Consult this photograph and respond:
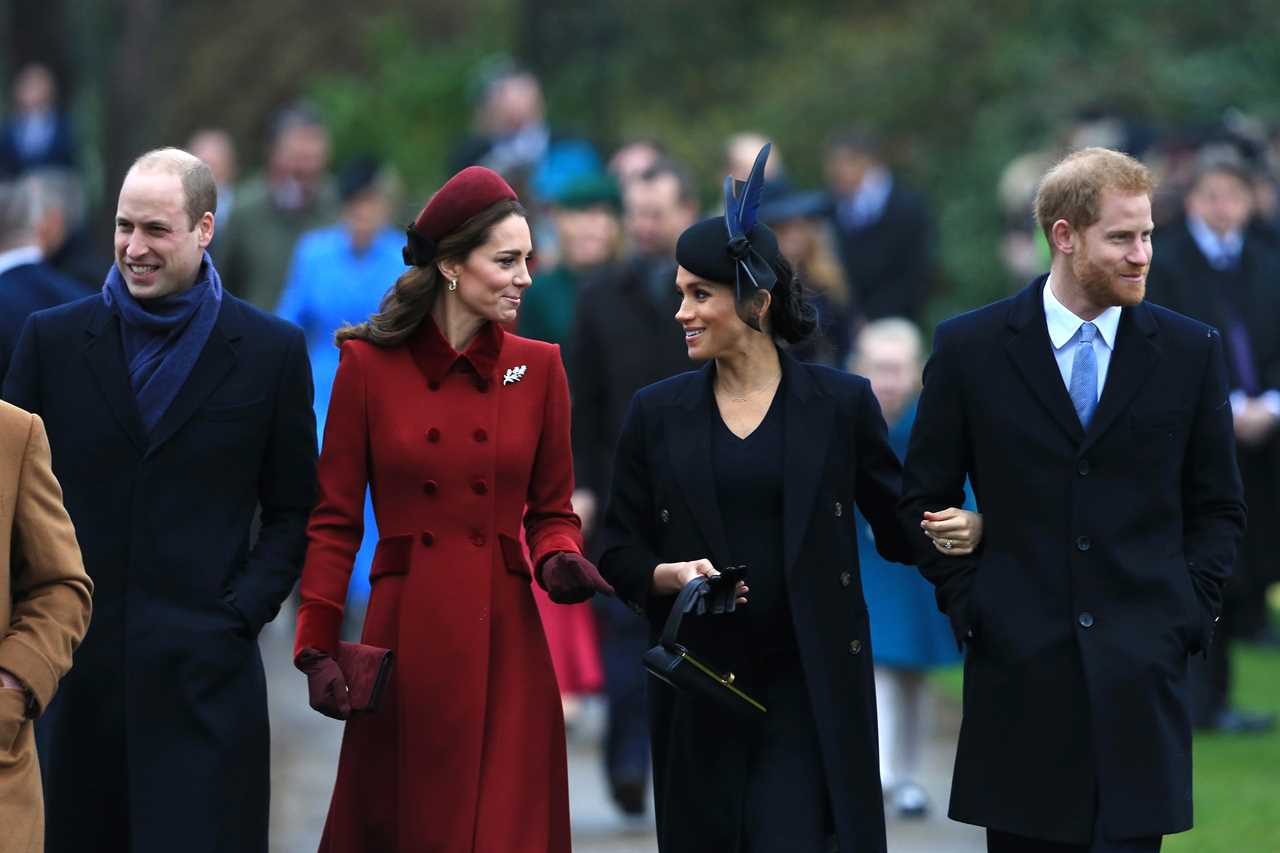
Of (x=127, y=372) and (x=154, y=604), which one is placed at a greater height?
(x=127, y=372)

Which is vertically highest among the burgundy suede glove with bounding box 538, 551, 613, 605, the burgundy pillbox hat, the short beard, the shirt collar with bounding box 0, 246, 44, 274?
the shirt collar with bounding box 0, 246, 44, 274

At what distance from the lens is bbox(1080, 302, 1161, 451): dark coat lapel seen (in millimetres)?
6836

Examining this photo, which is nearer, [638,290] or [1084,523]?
[1084,523]

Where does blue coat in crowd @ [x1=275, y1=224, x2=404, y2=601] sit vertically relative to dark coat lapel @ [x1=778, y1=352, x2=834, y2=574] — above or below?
above

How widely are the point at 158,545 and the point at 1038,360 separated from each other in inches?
92.9

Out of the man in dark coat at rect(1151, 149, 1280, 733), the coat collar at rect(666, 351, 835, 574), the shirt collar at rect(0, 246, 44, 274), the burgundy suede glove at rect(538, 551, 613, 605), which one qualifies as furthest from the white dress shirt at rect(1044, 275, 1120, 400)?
the man in dark coat at rect(1151, 149, 1280, 733)

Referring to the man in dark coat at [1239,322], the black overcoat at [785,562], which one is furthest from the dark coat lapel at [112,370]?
the man in dark coat at [1239,322]

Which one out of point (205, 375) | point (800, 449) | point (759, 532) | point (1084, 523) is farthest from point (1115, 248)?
point (205, 375)

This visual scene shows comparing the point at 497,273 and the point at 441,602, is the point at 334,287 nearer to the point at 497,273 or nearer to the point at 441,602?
the point at 497,273

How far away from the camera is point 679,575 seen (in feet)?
22.4

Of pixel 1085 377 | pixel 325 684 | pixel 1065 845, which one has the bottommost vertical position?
pixel 1065 845

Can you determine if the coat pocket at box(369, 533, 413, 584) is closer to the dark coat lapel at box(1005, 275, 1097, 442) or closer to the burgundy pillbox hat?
the burgundy pillbox hat

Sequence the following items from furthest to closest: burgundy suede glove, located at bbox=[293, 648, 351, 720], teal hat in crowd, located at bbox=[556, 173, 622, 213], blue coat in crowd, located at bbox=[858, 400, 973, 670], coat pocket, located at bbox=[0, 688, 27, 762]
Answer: teal hat in crowd, located at bbox=[556, 173, 622, 213] < blue coat in crowd, located at bbox=[858, 400, 973, 670] < burgundy suede glove, located at bbox=[293, 648, 351, 720] < coat pocket, located at bbox=[0, 688, 27, 762]

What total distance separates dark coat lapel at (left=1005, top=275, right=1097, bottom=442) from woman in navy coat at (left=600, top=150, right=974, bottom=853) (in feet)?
1.21
